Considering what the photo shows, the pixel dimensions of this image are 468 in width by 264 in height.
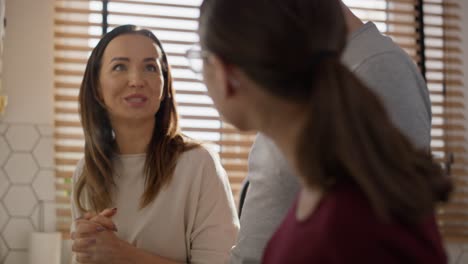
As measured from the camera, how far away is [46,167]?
2684 mm

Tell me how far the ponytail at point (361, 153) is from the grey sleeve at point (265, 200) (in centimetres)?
41

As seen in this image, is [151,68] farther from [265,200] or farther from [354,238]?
[354,238]

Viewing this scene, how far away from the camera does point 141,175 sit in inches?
70.7

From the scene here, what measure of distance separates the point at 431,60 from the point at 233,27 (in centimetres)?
267

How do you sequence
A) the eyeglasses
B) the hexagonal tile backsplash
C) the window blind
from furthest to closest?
the window blind, the hexagonal tile backsplash, the eyeglasses

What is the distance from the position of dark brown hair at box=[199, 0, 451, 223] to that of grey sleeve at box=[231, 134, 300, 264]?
40 cm

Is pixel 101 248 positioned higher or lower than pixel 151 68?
lower

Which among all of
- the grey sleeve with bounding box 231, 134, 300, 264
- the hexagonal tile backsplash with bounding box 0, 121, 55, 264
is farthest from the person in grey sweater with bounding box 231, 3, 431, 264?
the hexagonal tile backsplash with bounding box 0, 121, 55, 264

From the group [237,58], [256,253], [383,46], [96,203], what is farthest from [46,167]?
[237,58]

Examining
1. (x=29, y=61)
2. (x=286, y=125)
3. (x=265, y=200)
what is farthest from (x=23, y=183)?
(x=286, y=125)

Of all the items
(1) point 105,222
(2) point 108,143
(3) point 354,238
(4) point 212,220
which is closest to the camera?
(3) point 354,238

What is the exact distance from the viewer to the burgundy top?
1.95ft

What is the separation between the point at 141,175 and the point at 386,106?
0.96 meters

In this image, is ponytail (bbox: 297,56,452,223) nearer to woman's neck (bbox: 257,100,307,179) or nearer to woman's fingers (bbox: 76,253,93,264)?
woman's neck (bbox: 257,100,307,179)
